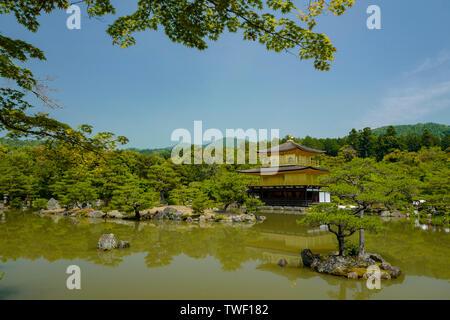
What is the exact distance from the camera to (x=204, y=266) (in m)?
7.15

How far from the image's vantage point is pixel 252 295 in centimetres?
512

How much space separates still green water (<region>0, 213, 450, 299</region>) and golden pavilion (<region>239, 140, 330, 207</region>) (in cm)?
989

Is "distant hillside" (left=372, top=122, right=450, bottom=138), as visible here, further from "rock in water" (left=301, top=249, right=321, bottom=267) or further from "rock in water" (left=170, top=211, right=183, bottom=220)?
"rock in water" (left=301, top=249, right=321, bottom=267)

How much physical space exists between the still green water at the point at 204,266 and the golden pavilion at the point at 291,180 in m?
9.89

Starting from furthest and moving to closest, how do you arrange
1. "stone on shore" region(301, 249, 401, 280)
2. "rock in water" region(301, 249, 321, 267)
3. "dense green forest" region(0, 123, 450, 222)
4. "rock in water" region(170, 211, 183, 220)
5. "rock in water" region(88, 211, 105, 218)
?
"rock in water" region(88, 211, 105, 218) → "rock in water" region(170, 211, 183, 220) → "rock in water" region(301, 249, 321, 267) → "stone on shore" region(301, 249, 401, 280) → "dense green forest" region(0, 123, 450, 222)

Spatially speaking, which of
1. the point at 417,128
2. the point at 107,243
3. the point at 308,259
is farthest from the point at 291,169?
the point at 417,128

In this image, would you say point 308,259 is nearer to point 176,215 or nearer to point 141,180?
point 176,215

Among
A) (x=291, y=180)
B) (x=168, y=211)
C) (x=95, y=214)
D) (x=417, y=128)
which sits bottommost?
(x=95, y=214)

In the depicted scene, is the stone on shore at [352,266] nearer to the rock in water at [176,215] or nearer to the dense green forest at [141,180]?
the dense green forest at [141,180]

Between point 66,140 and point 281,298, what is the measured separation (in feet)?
16.0

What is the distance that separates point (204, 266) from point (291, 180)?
1727cm

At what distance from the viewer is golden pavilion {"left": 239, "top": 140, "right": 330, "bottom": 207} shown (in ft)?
72.5

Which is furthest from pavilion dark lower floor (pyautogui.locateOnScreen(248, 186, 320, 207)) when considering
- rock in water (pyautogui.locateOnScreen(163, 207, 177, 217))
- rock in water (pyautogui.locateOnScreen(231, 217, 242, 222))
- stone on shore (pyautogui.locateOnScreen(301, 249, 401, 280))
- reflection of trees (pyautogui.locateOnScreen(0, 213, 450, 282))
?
stone on shore (pyautogui.locateOnScreen(301, 249, 401, 280))

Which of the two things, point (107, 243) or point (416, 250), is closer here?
point (416, 250)
